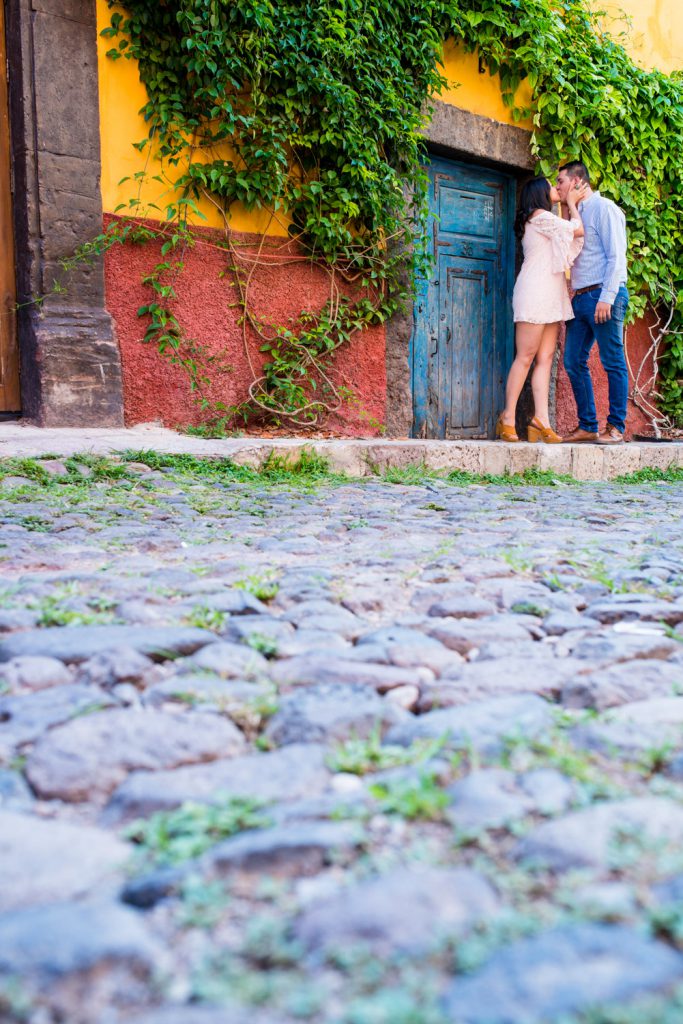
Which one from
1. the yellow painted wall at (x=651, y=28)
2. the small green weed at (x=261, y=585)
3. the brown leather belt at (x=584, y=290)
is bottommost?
the small green weed at (x=261, y=585)

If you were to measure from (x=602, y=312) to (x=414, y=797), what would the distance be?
5882mm

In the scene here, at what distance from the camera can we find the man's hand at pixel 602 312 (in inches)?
248

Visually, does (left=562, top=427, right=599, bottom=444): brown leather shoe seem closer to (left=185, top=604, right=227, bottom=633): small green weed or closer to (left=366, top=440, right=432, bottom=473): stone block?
(left=366, top=440, right=432, bottom=473): stone block

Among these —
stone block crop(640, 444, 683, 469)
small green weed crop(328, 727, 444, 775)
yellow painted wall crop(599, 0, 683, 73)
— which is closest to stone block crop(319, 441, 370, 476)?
stone block crop(640, 444, 683, 469)

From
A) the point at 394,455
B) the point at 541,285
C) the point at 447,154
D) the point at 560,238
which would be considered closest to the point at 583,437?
the point at 541,285

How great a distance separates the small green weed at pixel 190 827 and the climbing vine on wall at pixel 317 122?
4.73 meters

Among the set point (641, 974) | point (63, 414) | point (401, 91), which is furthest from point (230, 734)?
point (401, 91)

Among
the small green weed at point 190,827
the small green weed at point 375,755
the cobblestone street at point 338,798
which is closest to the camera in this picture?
the cobblestone street at point 338,798

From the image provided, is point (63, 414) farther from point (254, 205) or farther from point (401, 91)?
point (401, 91)

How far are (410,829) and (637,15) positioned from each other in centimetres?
979

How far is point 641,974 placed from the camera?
26.1 inches

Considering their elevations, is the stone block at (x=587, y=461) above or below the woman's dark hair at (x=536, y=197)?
below

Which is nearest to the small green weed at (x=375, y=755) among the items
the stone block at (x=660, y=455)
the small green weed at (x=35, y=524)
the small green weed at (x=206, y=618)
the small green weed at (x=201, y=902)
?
the small green weed at (x=201, y=902)

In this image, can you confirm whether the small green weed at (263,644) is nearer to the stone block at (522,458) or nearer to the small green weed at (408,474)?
the small green weed at (408,474)
